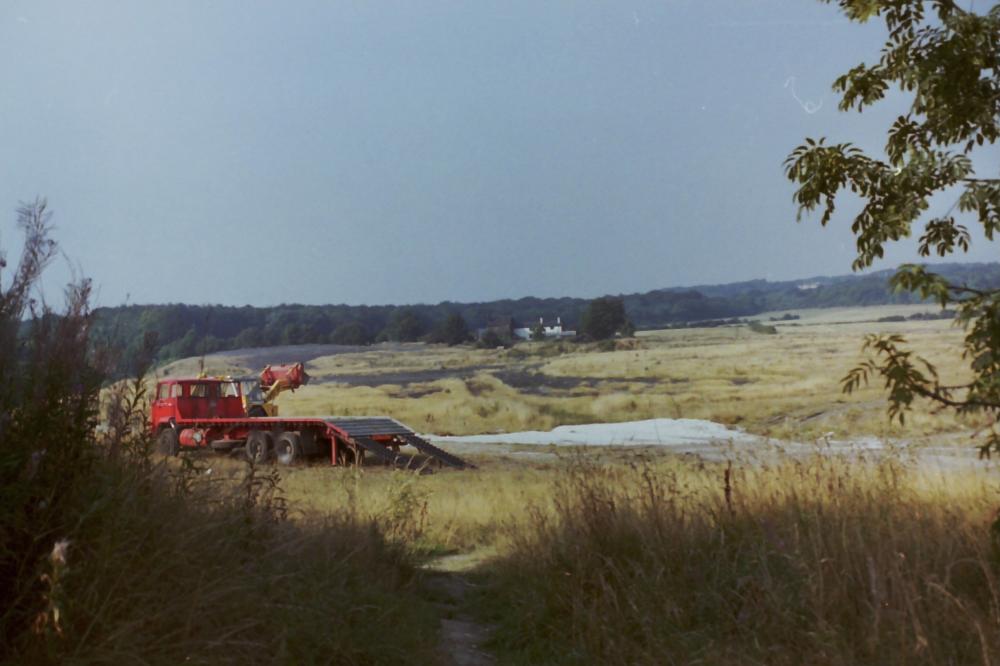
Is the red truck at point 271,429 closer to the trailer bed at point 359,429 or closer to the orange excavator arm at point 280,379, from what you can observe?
the trailer bed at point 359,429

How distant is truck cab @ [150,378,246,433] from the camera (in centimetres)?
2042

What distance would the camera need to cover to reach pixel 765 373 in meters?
21.1

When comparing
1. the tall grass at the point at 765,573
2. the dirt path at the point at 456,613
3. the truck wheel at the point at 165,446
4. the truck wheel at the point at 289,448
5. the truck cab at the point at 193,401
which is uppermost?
the truck wheel at the point at 165,446

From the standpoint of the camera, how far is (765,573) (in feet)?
19.9

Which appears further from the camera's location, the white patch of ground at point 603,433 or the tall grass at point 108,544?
the white patch of ground at point 603,433

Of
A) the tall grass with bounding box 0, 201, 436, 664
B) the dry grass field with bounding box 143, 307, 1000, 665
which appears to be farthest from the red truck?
the tall grass with bounding box 0, 201, 436, 664

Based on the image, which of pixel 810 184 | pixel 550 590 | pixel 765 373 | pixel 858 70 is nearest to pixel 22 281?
pixel 550 590

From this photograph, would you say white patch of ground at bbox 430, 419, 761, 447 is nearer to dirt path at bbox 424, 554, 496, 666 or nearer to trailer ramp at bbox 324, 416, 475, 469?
trailer ramp at bbox 324, 416, 475, 469

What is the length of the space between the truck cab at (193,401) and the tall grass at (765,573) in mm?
13009

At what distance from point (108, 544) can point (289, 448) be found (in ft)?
50.2

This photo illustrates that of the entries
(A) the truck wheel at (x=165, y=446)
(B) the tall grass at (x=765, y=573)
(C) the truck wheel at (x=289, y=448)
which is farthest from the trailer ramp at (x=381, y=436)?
(A) the truck wheel at (x=165, y=446)

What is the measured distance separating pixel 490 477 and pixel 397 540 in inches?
277

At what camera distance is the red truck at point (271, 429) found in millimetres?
18719

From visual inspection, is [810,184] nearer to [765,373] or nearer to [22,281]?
[22,281]
